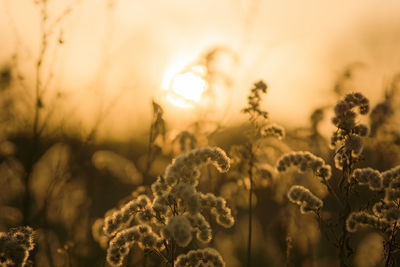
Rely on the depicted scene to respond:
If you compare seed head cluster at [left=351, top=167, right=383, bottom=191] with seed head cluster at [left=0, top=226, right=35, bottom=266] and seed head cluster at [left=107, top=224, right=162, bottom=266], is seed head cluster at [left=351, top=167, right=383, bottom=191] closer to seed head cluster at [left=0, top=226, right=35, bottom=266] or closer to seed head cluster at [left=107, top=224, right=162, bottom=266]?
seed head cluster at [left=107, top=224, right=162, bottom=266]

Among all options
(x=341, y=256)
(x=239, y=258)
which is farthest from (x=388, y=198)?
(x=239, y=258)

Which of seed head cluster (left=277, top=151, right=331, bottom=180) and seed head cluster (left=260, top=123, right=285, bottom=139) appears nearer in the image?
seed head cluster (left=277, top=151, right=331, bottom=180)

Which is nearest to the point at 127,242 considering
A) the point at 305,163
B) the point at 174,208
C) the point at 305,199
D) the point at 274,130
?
the point at 174,208

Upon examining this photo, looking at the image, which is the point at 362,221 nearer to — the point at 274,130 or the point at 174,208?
the point at 274,130

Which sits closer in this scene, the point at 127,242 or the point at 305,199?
the point at 127,242

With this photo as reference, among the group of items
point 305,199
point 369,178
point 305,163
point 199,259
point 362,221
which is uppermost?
point 305,163

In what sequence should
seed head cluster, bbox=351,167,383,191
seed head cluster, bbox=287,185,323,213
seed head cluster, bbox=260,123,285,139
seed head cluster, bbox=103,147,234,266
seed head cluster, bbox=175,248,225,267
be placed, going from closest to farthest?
seed head cluster, bbox=103,147,234,266
seed head cluster, bbox=175,248,225,267
seed head cluster, bbox=351,167,383,191
seed head cluster, bbox=287,185,323,213
seed head cluster, bbox=260,123,285,139

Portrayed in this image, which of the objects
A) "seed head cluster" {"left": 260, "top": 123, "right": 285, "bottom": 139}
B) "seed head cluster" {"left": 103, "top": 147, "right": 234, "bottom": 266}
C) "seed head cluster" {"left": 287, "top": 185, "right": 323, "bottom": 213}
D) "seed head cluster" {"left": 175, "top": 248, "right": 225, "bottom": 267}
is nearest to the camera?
"seed head cluster" {"left": 103, "top": 147, "right": 234, "bottom": 266}

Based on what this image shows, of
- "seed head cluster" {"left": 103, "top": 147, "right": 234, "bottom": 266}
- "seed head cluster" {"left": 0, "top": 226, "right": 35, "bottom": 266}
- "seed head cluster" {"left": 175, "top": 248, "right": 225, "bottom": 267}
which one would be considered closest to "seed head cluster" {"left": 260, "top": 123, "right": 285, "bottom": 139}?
"seed head cluster" {"left": 103, "top": 147, "right": 234, "bottom": 266}

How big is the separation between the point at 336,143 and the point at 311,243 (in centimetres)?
164

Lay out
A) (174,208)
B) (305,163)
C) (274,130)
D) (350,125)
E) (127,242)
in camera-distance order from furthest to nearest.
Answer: (274,130) < (305,163) < (350,125) < (127,242) < (174,208)

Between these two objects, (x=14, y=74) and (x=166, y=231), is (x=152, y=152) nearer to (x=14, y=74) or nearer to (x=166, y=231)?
(x=166, y=231)

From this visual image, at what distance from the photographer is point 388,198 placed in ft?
10.9

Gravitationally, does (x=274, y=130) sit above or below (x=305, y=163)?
above
